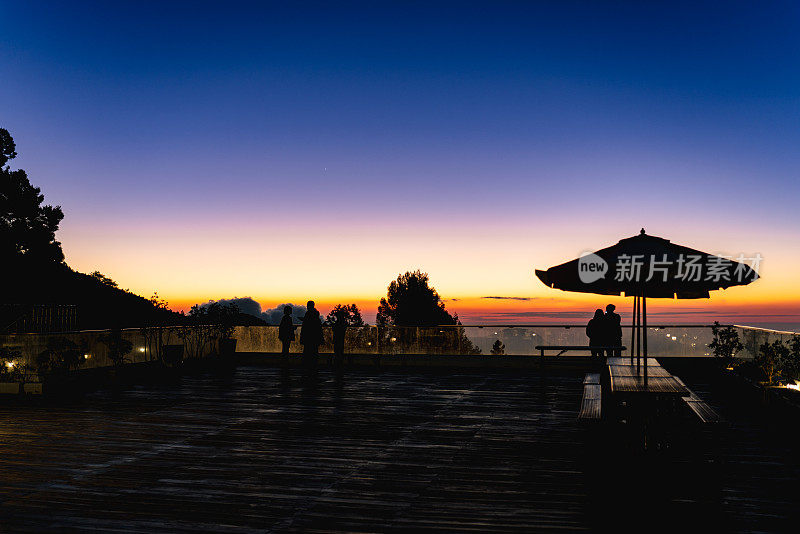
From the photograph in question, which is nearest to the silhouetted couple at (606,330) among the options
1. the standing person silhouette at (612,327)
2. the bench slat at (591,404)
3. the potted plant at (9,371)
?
the standing person silhouette at (612,327)

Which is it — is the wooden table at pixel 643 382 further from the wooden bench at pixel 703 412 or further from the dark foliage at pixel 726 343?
the dark foliage at pixel 726 343

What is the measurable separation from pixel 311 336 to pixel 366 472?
899cm

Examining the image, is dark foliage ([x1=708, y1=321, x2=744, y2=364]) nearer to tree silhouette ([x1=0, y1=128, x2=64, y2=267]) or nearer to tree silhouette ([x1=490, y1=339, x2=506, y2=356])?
tree silhouette ([x1=490, y1=339, x2=506, y2=356])

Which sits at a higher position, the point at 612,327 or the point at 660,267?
the point at 660,267

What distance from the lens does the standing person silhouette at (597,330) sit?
43.2ft

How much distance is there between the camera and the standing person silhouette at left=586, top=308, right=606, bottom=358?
519 inches

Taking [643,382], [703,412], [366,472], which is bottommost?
[366,472]

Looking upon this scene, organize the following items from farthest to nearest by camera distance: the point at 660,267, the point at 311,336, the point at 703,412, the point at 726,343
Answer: the point at 311,336, the point at 726,343, the point at 660,267, the point at 703,412

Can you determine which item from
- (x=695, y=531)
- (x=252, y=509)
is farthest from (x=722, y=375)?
(x=252, y=509)

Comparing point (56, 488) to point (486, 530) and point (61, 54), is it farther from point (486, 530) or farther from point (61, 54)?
point (61, 54)

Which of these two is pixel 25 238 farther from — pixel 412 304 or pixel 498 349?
pixel 412 304

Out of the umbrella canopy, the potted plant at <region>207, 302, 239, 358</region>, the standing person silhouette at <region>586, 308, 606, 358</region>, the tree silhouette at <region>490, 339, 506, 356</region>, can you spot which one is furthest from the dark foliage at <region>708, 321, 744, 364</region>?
the potted plant at <region>207, 302, 239, 358</region>

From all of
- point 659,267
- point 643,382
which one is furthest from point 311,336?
point 659,267

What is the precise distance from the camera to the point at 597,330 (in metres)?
13.2
